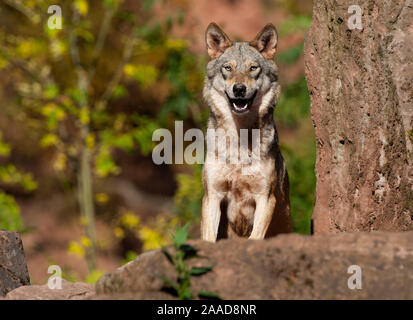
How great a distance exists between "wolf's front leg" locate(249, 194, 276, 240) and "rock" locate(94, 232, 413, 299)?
176 cm

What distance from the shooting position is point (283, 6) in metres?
16.3

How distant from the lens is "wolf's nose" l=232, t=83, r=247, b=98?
22.6 ft

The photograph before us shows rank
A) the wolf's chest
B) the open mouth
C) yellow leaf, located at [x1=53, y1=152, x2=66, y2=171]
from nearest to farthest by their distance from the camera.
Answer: the wolf's chest < the open mouth < yellow leaf, located at [x1=53, y1=152, x2=66, y2=171]

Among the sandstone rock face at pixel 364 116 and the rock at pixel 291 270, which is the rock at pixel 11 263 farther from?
the sandstone rock face at pixel 364 116

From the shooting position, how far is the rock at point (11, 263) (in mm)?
6281

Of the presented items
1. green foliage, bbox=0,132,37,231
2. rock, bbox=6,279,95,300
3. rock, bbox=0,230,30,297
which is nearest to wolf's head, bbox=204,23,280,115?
rock, bbox=6,279,95,300

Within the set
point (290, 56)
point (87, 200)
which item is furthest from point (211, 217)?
point (87, 200)

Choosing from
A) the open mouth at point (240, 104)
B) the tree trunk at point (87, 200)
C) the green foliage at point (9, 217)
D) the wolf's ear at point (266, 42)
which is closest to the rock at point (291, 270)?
the open mouth at point (240, 104)

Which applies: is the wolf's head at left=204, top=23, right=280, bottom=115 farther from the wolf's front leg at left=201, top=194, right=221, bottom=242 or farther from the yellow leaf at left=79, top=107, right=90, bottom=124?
the yellow leaf at left=79, top=107, right=90, bottom=124

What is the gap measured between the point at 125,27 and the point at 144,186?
12.9 ft
